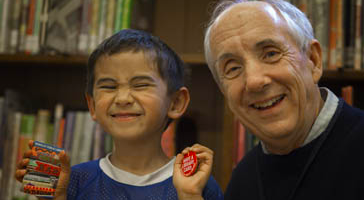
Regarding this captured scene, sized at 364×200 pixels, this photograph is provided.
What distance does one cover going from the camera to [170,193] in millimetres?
1235

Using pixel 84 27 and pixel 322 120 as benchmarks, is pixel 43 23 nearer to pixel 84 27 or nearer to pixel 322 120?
pixel 84 27

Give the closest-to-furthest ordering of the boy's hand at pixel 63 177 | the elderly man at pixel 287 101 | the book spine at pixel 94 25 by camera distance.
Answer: the elderly man at pixel 287 101 < the boy's hand at pixel 63 177 < the book spine at pixel 94 25

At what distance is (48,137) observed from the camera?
1.87 m

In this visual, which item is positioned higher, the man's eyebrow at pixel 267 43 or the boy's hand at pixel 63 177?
the man's eyebrow at pixel 267 43

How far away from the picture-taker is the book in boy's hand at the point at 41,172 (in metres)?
1.10

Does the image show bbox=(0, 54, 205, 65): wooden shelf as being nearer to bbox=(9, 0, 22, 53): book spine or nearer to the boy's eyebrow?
bbox=(9, 0, 22, 53): book spine

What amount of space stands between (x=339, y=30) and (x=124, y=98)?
104cm

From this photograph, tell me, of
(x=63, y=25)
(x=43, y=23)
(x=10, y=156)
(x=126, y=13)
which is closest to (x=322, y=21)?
(x=126, y=13)

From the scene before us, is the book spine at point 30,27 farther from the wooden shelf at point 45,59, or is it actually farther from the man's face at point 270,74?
the man's face at point 270,74

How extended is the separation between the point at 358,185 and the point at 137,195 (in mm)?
654

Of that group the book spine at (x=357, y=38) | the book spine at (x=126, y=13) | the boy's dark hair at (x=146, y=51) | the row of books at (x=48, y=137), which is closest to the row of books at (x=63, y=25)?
the book spine at (x=126, y=13)

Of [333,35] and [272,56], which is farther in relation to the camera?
[333,35]

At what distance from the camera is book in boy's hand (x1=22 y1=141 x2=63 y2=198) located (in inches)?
43.2

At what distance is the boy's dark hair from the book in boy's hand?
32cm
